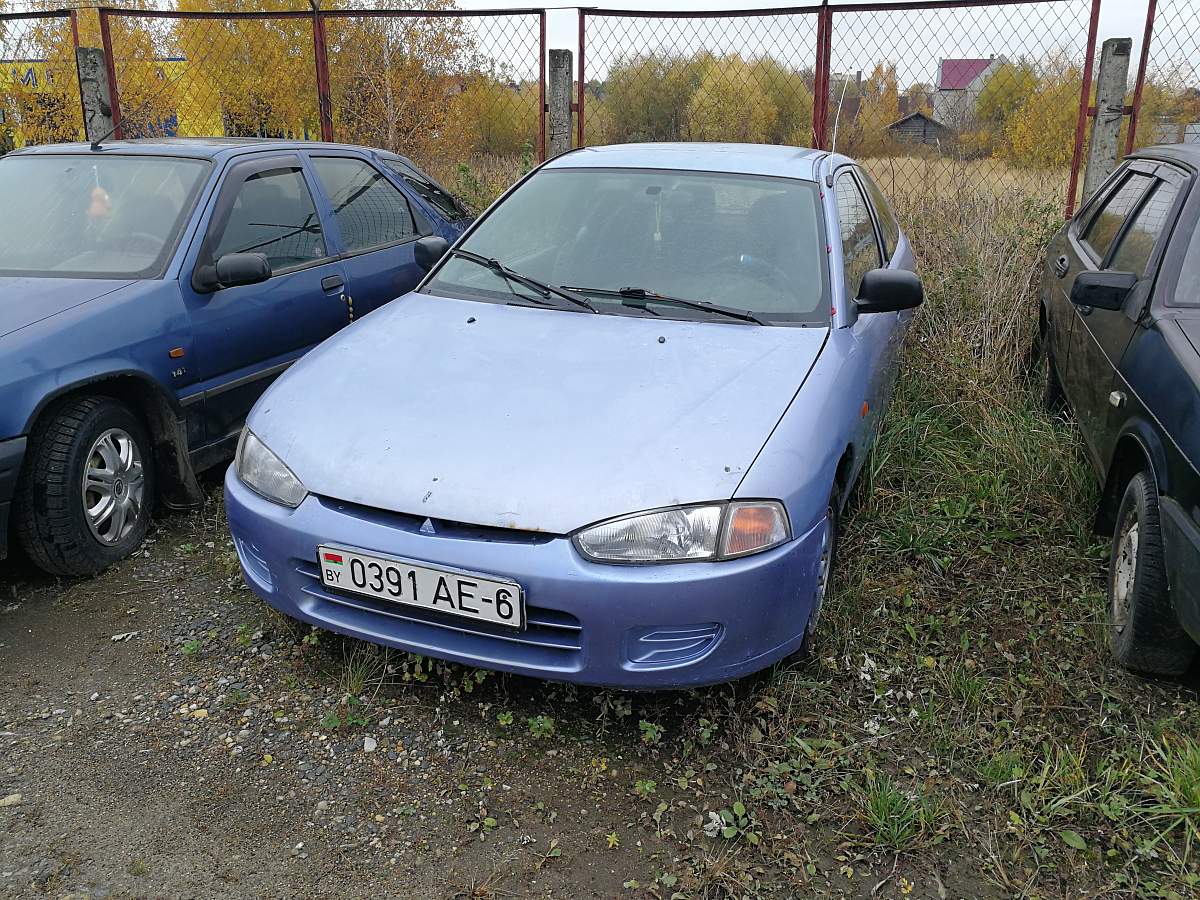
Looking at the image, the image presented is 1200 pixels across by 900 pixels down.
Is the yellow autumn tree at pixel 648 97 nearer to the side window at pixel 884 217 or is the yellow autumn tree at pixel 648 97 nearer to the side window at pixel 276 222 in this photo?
the side window at pixel 884 217

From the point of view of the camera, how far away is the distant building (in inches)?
272

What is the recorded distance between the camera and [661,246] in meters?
3.55

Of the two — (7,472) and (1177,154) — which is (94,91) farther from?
(1177,154)

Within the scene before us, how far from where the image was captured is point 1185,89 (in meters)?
6.68

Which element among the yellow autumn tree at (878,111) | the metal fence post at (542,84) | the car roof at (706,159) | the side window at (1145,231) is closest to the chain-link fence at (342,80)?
the metal fence post at (542,84)

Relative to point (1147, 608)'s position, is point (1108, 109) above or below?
above

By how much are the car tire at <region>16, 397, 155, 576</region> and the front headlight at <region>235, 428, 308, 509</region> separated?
2.85ft

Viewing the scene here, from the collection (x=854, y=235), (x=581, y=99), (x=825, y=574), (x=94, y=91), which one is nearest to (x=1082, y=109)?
(x=581, y=99)

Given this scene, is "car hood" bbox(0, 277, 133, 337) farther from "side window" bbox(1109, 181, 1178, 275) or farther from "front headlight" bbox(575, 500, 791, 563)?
"side window" bbox(1109, 181, 1178, 275)

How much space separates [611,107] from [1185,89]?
4288 millimetres

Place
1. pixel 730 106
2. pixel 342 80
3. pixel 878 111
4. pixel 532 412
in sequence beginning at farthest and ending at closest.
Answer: pixel 342 80, pixel 730 106, pixel 878 111, pixel 532 412

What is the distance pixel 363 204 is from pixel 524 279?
1.92 meters

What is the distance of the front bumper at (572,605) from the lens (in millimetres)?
2322

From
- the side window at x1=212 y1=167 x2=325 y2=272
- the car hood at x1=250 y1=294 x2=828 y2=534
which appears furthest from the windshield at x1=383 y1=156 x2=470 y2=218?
the car hood at x1=250 y1=294 x2=828 y2=534
